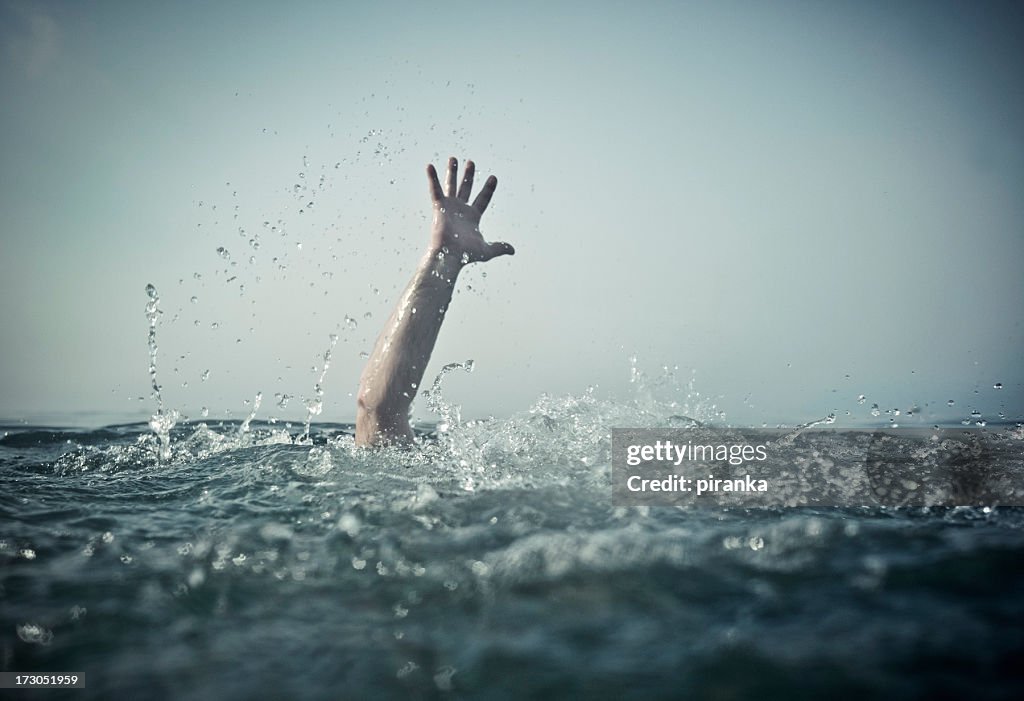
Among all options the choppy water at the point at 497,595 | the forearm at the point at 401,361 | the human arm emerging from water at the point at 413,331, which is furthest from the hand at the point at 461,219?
the choppy water at the point at 497,595

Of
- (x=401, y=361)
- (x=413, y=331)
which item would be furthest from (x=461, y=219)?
(x=401, y=361)

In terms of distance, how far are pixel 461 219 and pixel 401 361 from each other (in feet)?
4.50

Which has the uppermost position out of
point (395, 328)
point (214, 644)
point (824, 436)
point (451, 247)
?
point (451, 247)

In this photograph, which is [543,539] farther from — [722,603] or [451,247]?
[451,247]

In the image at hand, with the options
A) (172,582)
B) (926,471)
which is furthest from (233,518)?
(926,471)

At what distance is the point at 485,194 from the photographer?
489 cm

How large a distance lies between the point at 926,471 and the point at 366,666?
3.98 metres

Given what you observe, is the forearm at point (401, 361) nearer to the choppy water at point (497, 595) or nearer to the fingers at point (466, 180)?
the choppy water at point (497, 595)

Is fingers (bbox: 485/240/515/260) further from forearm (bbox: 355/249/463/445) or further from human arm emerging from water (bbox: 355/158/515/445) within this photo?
forearm (bbox: 355/249/463/445)

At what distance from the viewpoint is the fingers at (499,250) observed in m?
4.80

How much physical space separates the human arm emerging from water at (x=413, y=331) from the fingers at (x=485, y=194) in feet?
0.60

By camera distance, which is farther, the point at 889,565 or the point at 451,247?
the point at 451,247

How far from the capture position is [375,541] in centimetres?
266

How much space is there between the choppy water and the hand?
6.19 feet
